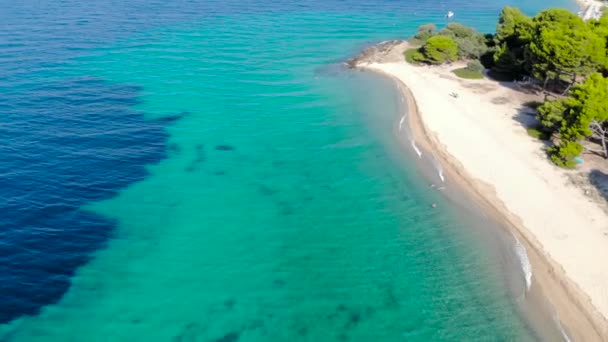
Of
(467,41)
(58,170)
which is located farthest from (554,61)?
(58,170)

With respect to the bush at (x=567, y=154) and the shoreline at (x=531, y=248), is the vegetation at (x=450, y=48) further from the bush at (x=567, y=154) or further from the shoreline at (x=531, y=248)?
the bush at (x=567, y=154)

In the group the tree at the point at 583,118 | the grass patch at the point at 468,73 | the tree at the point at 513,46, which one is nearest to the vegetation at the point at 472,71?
the grass patch at the point at 468,73

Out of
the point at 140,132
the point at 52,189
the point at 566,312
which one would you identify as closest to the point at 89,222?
the point at 52,189

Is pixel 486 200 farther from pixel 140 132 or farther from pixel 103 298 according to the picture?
pixel 140 132

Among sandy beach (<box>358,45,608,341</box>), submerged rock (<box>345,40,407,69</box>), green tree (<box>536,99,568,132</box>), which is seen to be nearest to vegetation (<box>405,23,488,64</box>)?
submerged rock (<box>345,40,407,69</box>)

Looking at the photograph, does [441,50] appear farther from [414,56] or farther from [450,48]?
[414,56]

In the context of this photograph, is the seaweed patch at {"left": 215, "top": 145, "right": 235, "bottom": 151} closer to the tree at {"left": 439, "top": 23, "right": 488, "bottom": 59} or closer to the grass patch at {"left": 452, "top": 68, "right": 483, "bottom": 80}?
the grass patch at {"left": 452, "top": 68, "right": 483, "bottom": 80}
